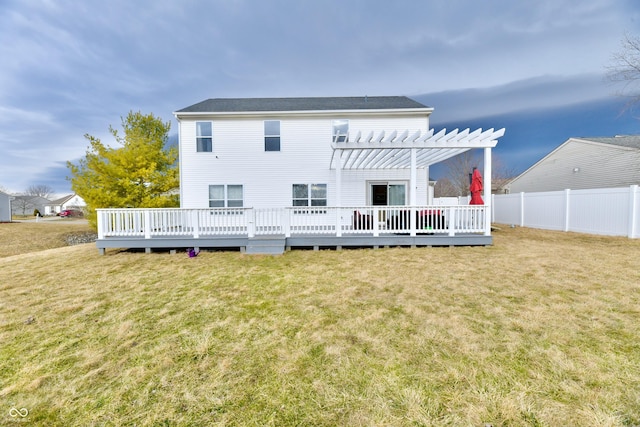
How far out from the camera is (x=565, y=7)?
11.9 m

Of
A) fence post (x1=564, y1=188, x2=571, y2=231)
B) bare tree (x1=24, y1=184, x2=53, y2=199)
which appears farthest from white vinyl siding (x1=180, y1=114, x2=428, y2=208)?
bare tree (x1=24, y1=184, x2=53, y2=199)

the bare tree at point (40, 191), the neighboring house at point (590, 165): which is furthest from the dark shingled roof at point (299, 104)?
the bare tree at point (40, 191)

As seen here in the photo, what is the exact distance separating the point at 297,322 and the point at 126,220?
7.76 metres

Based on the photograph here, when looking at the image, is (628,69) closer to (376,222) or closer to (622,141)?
(622,141)

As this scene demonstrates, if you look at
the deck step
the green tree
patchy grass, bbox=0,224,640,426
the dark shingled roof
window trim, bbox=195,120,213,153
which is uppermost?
the dark shingled roof

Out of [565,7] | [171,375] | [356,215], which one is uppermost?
[565,7]

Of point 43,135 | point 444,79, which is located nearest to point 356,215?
point 444,79

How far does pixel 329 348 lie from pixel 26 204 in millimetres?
83963

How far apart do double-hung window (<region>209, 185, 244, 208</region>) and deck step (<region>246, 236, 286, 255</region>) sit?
393 centimetres

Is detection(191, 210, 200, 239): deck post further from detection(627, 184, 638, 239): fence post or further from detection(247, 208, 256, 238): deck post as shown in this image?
detection(627, 184, 638, 239): fence post

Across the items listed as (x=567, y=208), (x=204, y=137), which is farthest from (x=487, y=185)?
(x=204, y=137)

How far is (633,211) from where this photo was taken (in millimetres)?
8695

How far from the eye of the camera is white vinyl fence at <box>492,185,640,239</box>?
348 inches

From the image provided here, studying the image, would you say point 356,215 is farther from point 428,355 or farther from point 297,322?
point 428,355
